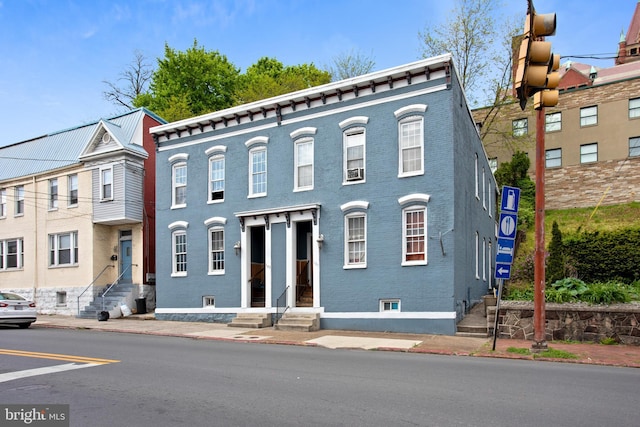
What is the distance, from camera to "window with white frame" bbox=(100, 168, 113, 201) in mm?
24438

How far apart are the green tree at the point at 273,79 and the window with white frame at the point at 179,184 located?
15.2 m

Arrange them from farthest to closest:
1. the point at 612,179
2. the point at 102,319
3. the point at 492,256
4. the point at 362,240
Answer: the point at 612,179, the point at 492,256, the point at 102,319, the point at 362,240

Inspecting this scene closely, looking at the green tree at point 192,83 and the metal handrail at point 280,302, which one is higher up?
the green tree at point 192,83

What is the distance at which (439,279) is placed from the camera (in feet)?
53.0

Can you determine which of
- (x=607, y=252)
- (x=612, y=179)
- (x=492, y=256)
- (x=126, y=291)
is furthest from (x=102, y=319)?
(x=612, y=179)

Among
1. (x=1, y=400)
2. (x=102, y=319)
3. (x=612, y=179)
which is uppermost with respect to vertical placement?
(x=612, y=179)

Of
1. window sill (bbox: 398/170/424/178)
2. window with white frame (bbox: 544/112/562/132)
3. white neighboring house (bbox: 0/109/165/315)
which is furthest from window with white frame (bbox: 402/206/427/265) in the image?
Answer: window with white frame (bbox: 544/112/562/132)

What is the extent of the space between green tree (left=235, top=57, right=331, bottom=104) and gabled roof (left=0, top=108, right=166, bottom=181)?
1230 cm

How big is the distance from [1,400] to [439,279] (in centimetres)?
1211

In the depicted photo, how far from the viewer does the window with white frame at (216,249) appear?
2103 cm

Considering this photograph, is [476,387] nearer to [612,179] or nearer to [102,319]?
[102,319]

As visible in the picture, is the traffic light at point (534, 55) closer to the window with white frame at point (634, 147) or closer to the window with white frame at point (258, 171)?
the window with white frame at point (258, 171)

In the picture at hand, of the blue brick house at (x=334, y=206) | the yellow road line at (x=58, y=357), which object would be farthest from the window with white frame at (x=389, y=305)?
the yellow road line at (x=58, y=357)

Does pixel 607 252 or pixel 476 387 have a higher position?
pixel 607 252
